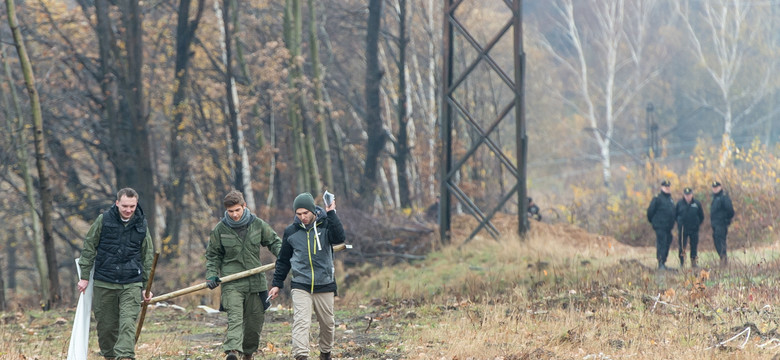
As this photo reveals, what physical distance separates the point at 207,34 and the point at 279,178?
16.6ft

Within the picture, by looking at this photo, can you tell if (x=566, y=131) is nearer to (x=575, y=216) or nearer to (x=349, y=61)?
(x=349, y=61)

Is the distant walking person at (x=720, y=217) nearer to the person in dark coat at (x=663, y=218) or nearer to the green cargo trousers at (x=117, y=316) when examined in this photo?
the person in dark coat at (x=663, y=218)

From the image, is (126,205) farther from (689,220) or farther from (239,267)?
(689,220)

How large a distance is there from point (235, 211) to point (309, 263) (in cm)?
83

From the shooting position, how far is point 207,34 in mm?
29453

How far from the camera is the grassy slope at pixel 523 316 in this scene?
367 inches

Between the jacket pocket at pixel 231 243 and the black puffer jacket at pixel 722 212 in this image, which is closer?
the jacket pocket at pixel 231 243

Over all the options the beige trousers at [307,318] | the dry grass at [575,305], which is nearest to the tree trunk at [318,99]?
the dry grass at [575,305]

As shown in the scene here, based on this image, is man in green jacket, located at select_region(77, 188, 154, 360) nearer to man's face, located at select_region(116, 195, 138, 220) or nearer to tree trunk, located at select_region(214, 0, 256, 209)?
man's face, located at select_region(116, 195, 138, 220)

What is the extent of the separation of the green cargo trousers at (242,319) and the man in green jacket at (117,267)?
33.2 inches

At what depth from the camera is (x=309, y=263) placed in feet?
27.3

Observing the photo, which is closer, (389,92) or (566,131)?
(389,92)

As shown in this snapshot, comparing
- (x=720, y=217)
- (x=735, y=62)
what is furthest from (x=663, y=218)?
(x=735, y=62)

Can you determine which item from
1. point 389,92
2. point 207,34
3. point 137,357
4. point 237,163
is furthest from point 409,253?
point 389,92
